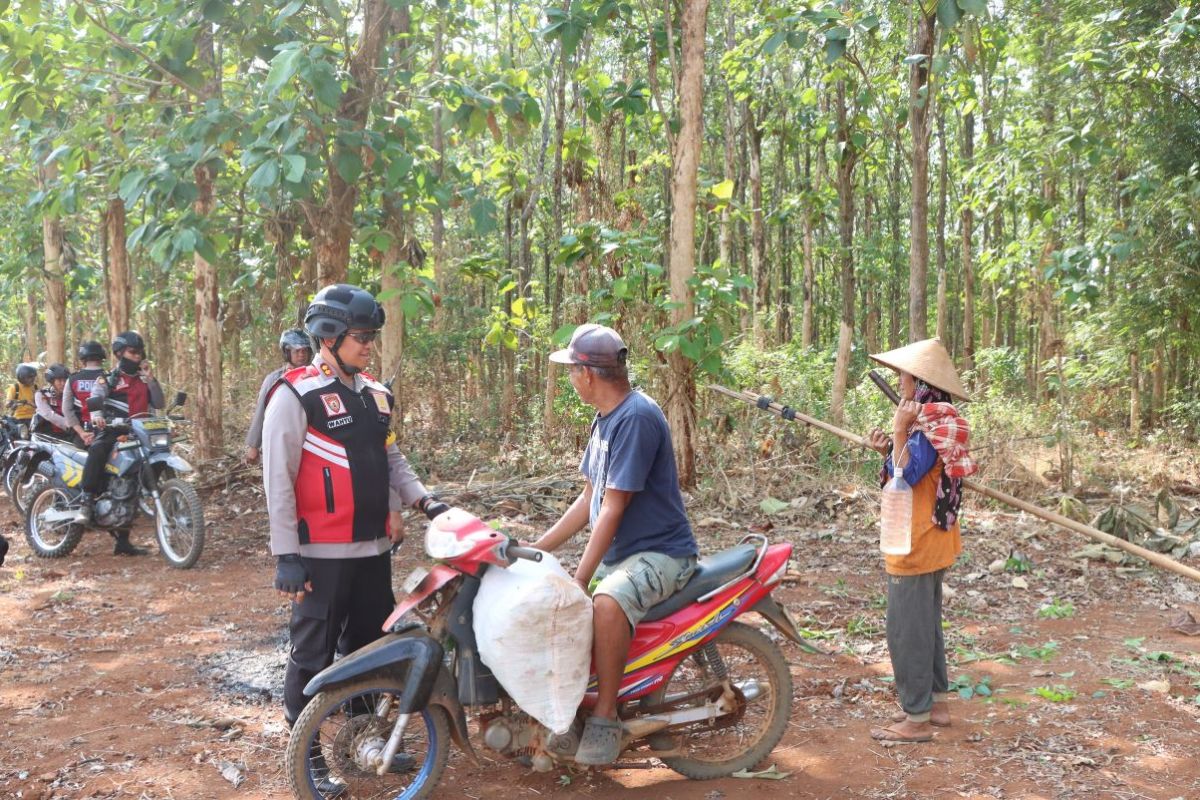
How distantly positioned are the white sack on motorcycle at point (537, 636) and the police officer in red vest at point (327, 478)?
1.85 ft

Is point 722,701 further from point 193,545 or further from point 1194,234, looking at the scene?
point 1194,234

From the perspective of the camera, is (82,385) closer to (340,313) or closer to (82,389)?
(82,389)

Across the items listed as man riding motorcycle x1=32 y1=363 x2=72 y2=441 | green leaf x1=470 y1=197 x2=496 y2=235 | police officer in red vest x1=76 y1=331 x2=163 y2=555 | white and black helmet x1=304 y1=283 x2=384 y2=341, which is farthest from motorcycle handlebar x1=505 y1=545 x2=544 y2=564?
man riding motorcycle x1=32 y1=363 x2=72 y2=441

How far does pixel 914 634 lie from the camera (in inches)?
161

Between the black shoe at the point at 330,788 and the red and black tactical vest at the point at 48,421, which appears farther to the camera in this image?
the red and black tactical vest at the point at 48,421

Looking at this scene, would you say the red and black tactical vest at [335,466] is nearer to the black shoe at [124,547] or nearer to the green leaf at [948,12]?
the green leaf at [948,12]

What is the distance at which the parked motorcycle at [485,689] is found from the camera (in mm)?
3283

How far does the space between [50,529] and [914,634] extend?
7369 millimetres

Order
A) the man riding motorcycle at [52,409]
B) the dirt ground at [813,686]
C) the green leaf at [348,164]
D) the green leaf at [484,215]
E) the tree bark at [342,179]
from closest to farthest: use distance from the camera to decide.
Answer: the dirt ground at [813,686], the green leaf at [348,164], the green leaf at [484,215], the tree bark at [342,179], the man riding motorcycle at [52,409]

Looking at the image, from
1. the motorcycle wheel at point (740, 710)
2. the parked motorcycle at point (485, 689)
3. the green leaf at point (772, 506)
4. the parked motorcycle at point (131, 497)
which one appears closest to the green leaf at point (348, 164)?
the parked motorcycle at point (131, 497)

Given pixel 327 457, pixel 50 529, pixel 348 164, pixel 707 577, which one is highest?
pixel 348 164

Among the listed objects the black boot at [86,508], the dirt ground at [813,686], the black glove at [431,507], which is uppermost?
the black glove at [431,507]

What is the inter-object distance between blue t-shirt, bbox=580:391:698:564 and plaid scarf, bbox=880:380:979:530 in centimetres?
115

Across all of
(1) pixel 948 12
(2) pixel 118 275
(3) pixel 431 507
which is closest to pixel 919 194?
(1) pixel 948 12
